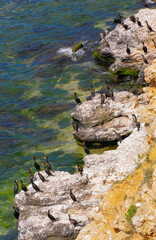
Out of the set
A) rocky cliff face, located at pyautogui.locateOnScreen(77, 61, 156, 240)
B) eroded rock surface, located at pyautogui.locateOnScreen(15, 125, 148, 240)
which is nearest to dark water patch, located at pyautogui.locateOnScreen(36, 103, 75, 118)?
eroded rock surface, located at pyautogui.locateOnScreen(15, 125, 148, 240)

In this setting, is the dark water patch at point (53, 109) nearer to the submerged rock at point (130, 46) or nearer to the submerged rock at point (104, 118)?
the submerged rock at point (104, 118)

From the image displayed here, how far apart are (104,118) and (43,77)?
12.5 m

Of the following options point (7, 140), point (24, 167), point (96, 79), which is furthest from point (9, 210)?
point (96, 79)

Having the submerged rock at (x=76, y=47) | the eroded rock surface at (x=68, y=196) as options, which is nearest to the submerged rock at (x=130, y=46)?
the submerged rock at (x=76, y=47)

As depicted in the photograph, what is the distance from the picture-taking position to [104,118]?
27.4 meters

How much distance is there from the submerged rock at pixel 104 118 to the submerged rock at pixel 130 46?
6.12 metres

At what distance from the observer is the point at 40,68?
3984cm

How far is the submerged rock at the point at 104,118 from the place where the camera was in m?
26.5

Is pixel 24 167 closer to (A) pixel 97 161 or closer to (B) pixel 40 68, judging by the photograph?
(A) pixel 97 161

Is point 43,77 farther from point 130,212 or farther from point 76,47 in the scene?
point 130,212

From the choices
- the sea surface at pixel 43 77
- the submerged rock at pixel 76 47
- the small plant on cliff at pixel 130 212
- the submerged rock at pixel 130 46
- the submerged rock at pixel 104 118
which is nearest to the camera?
the small plant on cliff at pixel 130 212

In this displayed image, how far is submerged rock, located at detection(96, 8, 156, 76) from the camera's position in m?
33.8

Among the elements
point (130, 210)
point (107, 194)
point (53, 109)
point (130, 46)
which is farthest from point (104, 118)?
point (130, 210)

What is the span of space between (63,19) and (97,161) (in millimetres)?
29977
